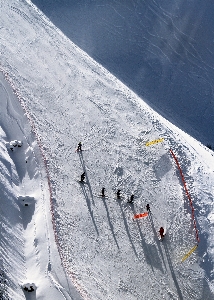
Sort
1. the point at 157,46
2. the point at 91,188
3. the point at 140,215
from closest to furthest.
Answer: the point at 140,215
the point at 91,188
the point at 157,46

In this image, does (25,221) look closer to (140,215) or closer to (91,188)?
(91,188)

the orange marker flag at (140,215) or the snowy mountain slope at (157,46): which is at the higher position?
the snowy mountain slope at (157,46)

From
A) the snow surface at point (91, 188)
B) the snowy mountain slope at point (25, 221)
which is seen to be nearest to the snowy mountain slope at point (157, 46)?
the snow surface at point (91, 188)

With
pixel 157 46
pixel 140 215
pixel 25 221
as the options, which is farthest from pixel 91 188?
pixel 157 46

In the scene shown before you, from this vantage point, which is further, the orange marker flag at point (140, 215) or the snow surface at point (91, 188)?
the orange marker flag at point (140, 215)

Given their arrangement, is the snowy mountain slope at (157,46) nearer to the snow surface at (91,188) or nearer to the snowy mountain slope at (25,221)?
the snow surface at (91,188)

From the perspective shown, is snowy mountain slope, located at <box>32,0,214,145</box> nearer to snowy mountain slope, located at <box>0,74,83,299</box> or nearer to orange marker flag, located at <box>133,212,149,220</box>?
orange marker flag, located at <box>133,212,149,220</box>

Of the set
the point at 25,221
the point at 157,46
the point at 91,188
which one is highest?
the point at 157,46
